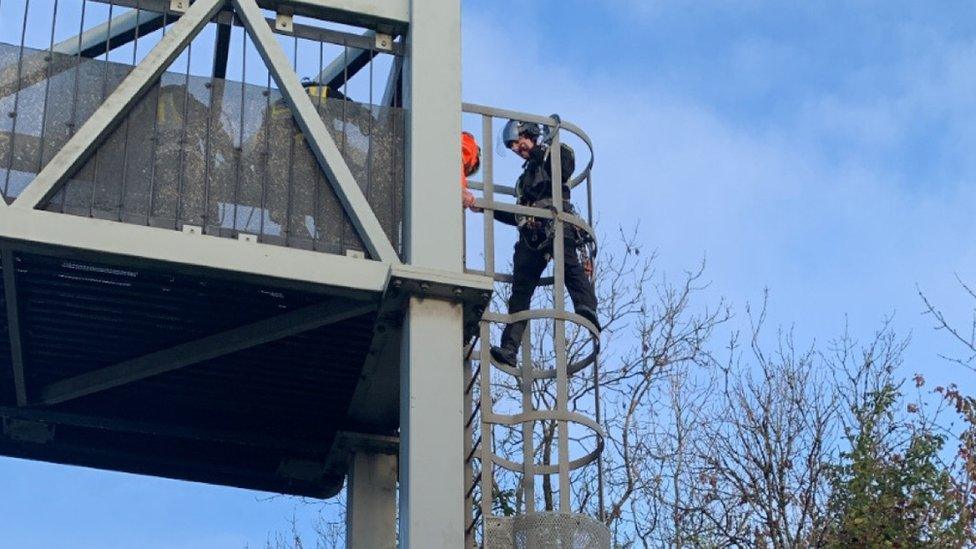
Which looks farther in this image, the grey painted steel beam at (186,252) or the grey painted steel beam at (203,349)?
the grey painted steel beam at (203,349)

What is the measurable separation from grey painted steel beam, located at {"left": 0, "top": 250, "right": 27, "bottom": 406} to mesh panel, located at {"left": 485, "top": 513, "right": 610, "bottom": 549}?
139 inches

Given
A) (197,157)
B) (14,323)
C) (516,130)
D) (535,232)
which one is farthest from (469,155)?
(14,323)

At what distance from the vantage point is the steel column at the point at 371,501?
11828mm

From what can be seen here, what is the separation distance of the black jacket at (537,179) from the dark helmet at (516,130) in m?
0.14

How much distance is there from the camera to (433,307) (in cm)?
983

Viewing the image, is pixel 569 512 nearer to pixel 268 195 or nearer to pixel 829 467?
pixel 268 195

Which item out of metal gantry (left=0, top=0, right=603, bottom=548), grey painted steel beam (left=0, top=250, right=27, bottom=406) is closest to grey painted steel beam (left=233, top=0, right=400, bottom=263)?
metal gantry (left=0, top=0, right=603, bottom=548)

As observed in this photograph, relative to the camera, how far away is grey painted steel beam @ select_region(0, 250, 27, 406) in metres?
9.73

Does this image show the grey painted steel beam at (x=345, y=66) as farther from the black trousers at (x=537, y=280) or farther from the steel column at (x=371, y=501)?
the steel column at (x=371, y=501)

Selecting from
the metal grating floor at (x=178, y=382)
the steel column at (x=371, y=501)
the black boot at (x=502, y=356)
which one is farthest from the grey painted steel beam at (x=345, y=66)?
the steel column at (x=371, y=501)

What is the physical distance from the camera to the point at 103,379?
11328 millimetres

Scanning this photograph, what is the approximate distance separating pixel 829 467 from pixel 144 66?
11.3 meters

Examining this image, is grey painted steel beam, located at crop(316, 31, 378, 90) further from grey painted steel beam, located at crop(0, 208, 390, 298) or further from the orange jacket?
grey painted steel beam, located at crop(0, 208, 390, 298)

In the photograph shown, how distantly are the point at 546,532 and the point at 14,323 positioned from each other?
4.04m
